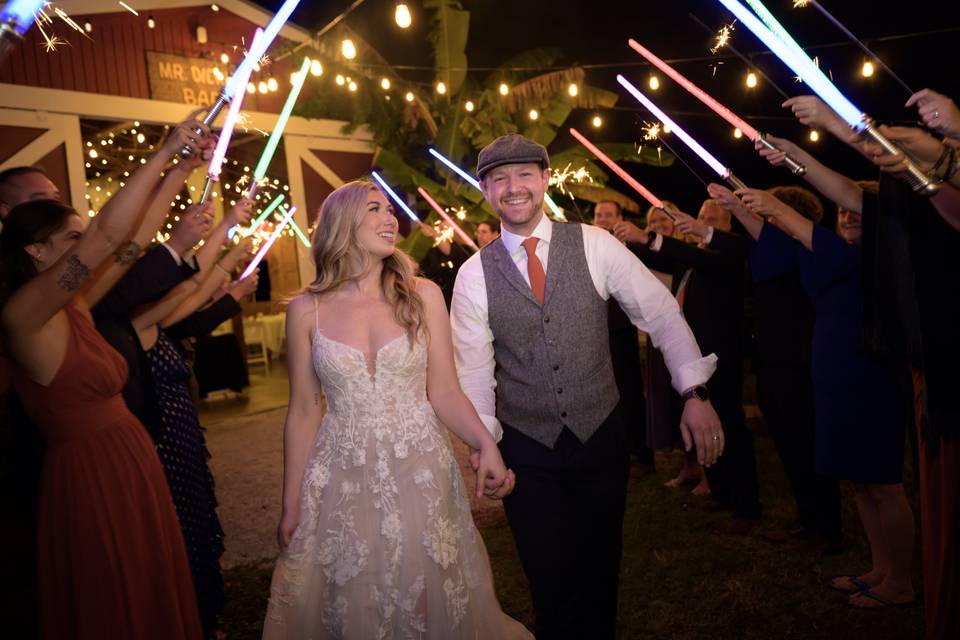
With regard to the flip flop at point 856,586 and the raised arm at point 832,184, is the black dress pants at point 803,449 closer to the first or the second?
the flip flop at point 856,586

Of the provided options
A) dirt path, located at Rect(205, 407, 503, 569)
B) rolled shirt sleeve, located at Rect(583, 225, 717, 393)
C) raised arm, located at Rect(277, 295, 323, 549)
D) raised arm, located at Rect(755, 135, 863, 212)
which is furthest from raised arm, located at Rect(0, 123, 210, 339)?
dirt path, located at Rect(205, 407, 503, 569)

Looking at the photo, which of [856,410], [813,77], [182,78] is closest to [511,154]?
[813,77]

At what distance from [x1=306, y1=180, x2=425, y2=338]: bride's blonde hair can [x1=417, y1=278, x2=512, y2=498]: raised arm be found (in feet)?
0.21

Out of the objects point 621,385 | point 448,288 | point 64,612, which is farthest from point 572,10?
point 64,612

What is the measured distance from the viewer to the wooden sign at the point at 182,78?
359 inches

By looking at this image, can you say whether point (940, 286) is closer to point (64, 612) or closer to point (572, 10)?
point (64, 612)

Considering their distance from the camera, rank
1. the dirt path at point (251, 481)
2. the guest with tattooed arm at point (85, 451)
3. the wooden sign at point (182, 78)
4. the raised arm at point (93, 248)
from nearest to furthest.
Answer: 1. the raised arm at point (93, 248)
2. the guest with tattooed arm at point (85, 451)
3. the dirt path at point (251, 481)
4. the wooden sign at point (182, 78)

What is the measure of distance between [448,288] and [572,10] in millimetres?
5293

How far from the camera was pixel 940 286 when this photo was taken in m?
2.24

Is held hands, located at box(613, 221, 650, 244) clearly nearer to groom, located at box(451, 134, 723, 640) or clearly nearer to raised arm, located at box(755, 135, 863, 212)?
groom, located at box(451, 134, 723, 640)

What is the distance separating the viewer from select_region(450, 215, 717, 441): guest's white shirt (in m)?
2.77

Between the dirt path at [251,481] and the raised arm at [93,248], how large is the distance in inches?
115

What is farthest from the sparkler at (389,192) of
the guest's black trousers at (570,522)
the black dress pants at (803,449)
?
the black dress pants at (803,449)

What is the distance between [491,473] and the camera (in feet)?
8.36
